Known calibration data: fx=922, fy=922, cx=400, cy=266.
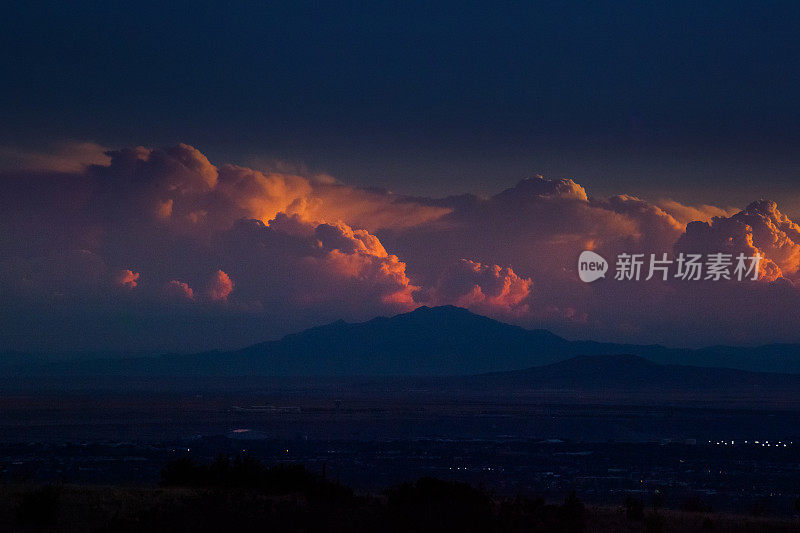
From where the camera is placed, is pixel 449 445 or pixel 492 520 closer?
pixel 492 520

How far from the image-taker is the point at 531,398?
566ft

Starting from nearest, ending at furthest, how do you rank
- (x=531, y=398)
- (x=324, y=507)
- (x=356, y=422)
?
(x=324, y=507), (x=356, y=422), (x=531, y=398)

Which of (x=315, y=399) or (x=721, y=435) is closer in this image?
(x=721, y=435)

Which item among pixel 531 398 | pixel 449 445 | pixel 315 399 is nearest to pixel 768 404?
pixel 531 398

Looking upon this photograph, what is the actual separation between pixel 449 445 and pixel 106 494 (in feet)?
200

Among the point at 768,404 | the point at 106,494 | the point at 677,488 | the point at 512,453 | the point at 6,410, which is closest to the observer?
the point at 106,494

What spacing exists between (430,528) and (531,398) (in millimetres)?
157142

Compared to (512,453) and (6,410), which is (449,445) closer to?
(512,453)

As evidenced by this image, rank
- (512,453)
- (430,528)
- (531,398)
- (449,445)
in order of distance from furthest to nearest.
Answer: (531,398), (449,445), (512,453), (430,528)

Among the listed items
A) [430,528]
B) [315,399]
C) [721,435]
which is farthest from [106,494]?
[315,399]

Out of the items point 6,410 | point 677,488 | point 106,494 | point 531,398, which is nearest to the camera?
point 106,494

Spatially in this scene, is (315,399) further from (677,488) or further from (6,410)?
(677,488)

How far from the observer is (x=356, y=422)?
109 m

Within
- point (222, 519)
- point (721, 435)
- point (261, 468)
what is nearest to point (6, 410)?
point (721, 435)
